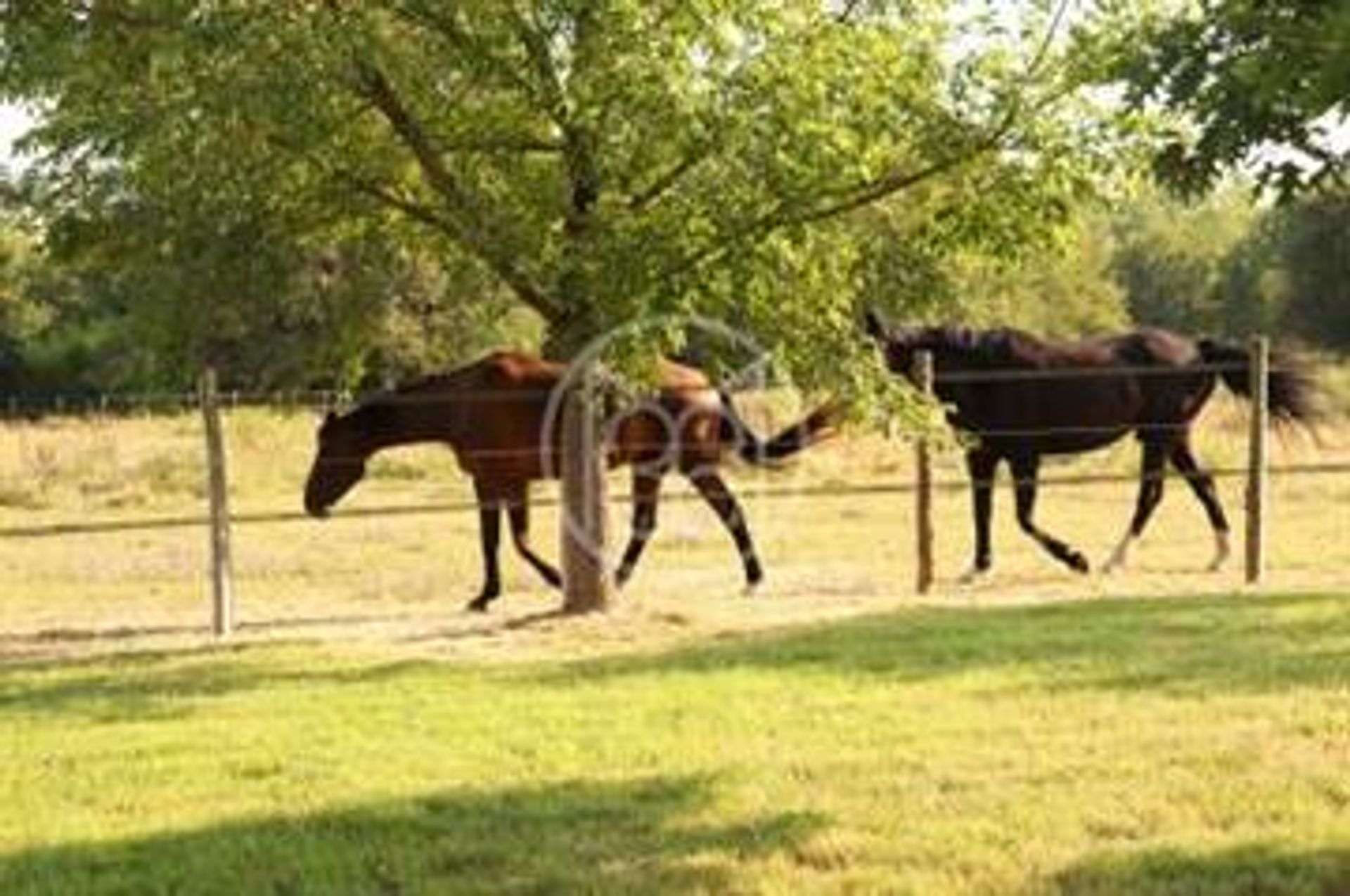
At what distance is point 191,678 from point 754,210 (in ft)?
13.3

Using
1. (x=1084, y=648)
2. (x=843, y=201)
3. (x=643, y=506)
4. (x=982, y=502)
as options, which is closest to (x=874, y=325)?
(x=982, y=502)

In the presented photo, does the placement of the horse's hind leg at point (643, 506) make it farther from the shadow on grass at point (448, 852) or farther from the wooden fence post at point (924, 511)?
the shadow on grass at point (448, 852)

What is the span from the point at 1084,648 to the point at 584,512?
162 inches

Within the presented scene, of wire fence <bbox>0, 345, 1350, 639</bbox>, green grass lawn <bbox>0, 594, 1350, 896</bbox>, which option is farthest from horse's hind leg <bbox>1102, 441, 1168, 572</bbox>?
green grass lawn <bbox>0, 594, 1350, 896</bbox>

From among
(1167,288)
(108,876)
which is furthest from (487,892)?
(1167,288)

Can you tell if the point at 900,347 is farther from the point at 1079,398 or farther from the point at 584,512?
the point at 584,512

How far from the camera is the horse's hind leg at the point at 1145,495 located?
645 inches

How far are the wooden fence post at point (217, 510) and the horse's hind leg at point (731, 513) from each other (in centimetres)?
389

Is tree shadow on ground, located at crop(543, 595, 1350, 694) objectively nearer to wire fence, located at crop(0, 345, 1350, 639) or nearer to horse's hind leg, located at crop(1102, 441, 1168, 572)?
wire fence, located at crop(0, 345, 1350, 639)

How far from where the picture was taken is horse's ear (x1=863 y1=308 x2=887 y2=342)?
1490 centimetres

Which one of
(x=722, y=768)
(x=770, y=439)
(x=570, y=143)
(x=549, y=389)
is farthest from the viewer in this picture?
(x=770, y=439)

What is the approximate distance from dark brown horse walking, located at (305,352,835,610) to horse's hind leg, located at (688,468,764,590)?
10 mm

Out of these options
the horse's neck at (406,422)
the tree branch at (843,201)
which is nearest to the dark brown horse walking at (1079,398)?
the tree branch at (843,201)

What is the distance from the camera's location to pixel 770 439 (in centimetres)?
1631
